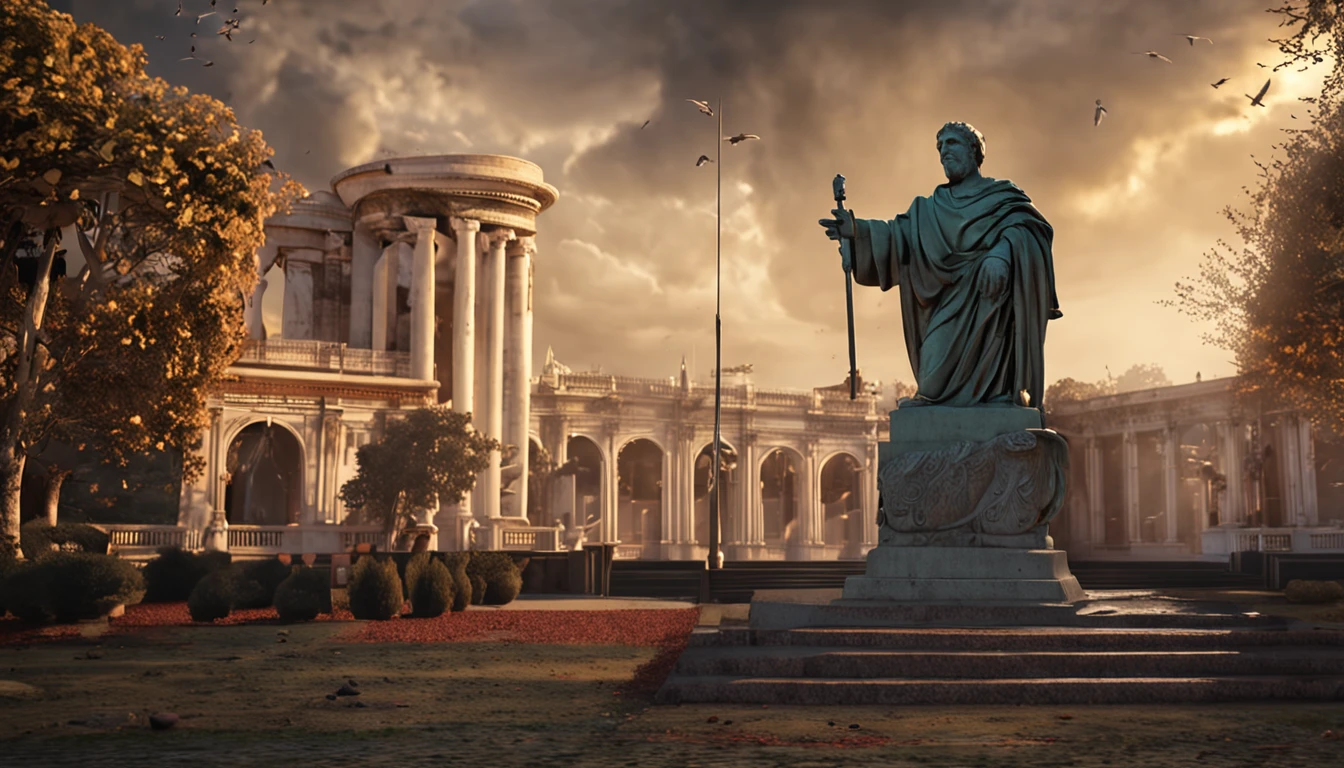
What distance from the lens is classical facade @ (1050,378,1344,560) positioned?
163 ft

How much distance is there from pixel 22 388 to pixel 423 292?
1024 inches

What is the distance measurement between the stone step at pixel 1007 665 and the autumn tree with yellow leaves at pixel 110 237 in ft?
43.6

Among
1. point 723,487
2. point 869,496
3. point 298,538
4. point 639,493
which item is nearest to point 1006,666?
point 298,538

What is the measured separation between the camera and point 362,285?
161ft

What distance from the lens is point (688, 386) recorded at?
60844mm

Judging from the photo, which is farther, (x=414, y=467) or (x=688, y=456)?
(x=688, y=456)

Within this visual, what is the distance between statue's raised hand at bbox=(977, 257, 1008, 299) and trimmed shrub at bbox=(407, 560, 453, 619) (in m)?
12.1

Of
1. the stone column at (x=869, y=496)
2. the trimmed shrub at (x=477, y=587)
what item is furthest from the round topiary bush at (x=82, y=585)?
the stone column at (x=869, y=496)

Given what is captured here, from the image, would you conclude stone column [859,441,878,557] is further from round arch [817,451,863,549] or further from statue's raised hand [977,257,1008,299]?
statue's raised hand [977,257,1008,299]

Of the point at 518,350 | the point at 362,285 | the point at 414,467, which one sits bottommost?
the point at 414,467

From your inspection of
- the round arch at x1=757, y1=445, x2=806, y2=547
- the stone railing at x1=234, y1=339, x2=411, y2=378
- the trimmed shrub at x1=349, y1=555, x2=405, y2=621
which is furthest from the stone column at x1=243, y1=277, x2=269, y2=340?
the trimmed shrub at x1=349, y1=555, x2=405, y2=621

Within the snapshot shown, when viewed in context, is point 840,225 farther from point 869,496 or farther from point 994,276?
point 869,496

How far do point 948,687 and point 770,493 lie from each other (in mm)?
65444

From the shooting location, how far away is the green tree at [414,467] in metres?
36.8
